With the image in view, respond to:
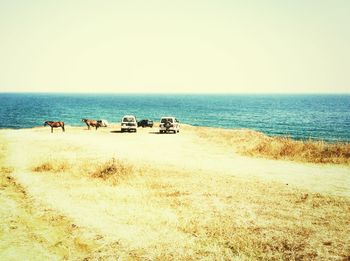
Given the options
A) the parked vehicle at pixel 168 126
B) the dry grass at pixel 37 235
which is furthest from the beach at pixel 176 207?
the parked vehicle at pixel 168 126

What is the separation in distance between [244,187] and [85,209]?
6974mm

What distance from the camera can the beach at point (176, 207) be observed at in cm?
917

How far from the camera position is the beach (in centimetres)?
917

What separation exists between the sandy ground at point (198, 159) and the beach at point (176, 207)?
0.12 metres

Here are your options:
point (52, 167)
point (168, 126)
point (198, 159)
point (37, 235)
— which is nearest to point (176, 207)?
point (37, 235)

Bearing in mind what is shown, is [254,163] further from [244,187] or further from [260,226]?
[260,226]

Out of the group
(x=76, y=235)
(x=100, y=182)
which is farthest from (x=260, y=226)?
(x=100, y=182)

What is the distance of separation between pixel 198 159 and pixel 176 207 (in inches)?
410

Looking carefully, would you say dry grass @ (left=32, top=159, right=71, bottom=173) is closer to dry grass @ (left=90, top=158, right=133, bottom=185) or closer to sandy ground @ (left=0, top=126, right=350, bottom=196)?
sandy ground @ (left=0, top=126, right=350, bottom=196)

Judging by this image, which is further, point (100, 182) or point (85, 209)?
point (100, 182)

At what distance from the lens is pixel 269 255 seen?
870 cm

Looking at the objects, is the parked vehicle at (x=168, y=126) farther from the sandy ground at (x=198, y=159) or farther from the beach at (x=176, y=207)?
the beach at (x=176, y=207)

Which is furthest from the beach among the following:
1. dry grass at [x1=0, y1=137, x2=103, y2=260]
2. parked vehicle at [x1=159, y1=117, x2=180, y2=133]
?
parked vehicle at [x1=159, y1=117, x2=180, y2=133]

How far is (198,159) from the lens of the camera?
22.7m
